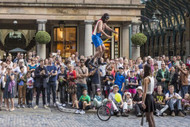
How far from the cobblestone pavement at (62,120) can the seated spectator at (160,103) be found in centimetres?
44

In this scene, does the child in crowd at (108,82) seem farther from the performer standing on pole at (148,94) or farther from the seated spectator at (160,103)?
the performer standing on pole at (148,94)

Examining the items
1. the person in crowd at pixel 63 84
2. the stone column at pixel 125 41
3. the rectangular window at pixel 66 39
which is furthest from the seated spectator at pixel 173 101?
the rectangular window at pixel 66 39

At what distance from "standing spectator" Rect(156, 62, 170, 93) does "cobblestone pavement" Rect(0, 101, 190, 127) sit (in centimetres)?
227

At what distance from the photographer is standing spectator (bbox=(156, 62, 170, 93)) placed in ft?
57.0

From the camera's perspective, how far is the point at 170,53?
58.2 m

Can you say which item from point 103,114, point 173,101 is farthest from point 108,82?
point 103,114

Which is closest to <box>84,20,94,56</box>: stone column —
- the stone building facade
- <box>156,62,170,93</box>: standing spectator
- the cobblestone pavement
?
the stone building facade

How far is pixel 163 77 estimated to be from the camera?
1741cm

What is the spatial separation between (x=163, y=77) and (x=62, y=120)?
19.4 ft

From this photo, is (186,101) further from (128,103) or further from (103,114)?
(103,114)

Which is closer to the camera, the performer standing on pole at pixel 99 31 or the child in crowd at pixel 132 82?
the performer standing on pole at pixel 99 31

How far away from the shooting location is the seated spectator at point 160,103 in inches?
620

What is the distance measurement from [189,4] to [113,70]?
31138mm

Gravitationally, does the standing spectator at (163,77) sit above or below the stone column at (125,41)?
below
